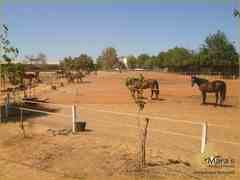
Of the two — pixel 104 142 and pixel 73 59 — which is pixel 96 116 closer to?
pixel 104 142

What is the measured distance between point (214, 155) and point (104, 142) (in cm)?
307

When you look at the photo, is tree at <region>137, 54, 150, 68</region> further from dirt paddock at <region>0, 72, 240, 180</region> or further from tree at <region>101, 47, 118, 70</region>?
dirt paddock at <region>0, 72, 240, 180</region>

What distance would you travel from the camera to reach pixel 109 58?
123 metres

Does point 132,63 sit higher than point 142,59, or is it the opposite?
point 142,59

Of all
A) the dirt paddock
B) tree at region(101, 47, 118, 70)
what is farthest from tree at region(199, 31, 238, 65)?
tree at region(101, 47, 118, 70)

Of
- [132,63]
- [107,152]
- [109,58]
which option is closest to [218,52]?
[107,152]

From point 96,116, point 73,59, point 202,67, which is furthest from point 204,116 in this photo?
point 202,67

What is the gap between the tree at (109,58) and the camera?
122 m

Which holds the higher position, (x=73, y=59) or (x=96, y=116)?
(x=73, y=59)

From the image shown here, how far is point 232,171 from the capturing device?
256 inches

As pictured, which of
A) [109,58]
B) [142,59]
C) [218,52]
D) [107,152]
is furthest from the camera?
[142,59]

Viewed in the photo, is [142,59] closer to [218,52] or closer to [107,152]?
[218,52]

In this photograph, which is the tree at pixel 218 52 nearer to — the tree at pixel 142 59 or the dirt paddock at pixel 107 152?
the dirt paddock at pixel 107 152

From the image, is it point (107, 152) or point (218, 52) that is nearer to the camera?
point (107, 152)
